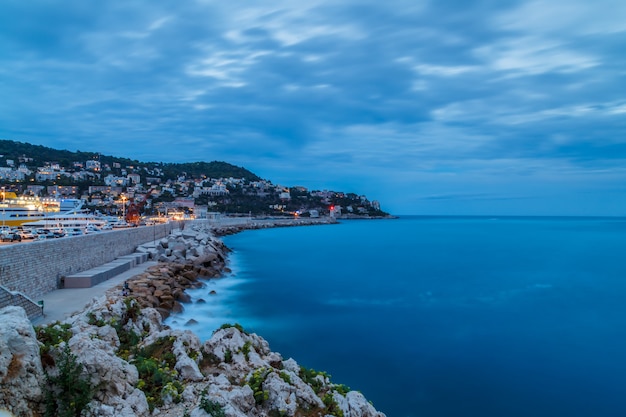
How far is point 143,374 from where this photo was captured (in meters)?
6.51

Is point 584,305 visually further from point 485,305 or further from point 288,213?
point 288,213

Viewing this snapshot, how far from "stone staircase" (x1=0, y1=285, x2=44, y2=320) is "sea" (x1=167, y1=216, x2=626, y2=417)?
14.7 ft

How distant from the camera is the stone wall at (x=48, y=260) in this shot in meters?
13.2

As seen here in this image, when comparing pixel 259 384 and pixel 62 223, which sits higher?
pixel 62 223

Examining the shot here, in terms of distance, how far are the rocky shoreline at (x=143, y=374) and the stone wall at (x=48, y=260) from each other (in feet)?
20.2

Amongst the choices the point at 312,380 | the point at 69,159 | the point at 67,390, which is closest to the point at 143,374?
the point at 67,390

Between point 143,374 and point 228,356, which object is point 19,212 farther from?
point 143,374

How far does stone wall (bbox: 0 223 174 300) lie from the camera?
13.2 metres

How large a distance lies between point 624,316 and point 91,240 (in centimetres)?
2623

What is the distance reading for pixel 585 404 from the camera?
35.3 feet

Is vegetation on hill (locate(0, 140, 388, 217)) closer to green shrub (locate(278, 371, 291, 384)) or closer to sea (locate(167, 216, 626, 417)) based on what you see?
sea (locate(167, 216, 626, 417))

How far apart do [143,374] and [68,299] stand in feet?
32.2

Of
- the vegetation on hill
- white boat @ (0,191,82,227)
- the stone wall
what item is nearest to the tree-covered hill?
the vegetation on hill

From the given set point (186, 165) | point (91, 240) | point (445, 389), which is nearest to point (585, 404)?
point (445, 389)
